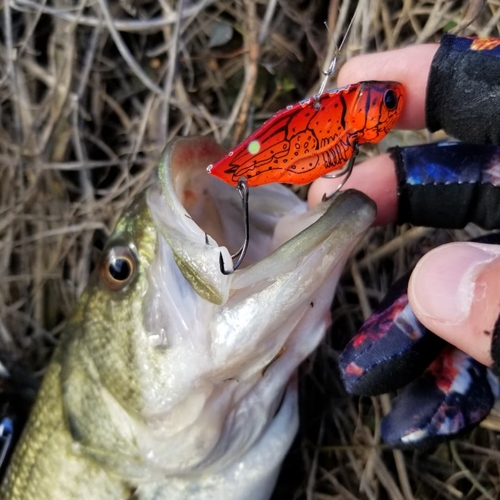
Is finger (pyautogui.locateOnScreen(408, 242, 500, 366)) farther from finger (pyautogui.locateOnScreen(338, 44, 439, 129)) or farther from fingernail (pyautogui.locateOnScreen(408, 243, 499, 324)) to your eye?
finger (pyautogui.locateOnScreen(338, 44, 439, 129))

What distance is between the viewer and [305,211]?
1.23 metres

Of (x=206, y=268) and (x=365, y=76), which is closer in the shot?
(x=206, y=268)

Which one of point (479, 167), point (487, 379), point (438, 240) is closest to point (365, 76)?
point (479, 167)

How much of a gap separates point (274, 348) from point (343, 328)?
0.68m

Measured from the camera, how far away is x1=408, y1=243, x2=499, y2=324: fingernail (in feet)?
3.05

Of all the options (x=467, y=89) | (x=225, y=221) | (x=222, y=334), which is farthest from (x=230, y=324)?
(x=467, y=89)

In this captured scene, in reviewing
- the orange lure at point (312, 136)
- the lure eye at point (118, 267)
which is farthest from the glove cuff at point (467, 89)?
the lure eye at point (118, 267)

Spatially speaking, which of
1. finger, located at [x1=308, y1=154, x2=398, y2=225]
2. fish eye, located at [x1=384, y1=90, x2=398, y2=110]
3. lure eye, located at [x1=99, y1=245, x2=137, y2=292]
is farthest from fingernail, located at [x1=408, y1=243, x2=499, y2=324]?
lure eye, located at [x1=99, y1=245, x2=137, y2=292]

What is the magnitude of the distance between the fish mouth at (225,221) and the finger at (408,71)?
32cm

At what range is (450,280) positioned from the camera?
3.07 ft

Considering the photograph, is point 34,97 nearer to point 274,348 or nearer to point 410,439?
point 274,348

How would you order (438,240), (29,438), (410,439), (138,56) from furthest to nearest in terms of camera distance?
(138,56), (438,240), (29,438), (410,439)

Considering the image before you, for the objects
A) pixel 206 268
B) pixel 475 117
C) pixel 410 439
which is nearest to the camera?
pixel 206 268

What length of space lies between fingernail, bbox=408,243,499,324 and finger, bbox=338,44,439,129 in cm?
45
